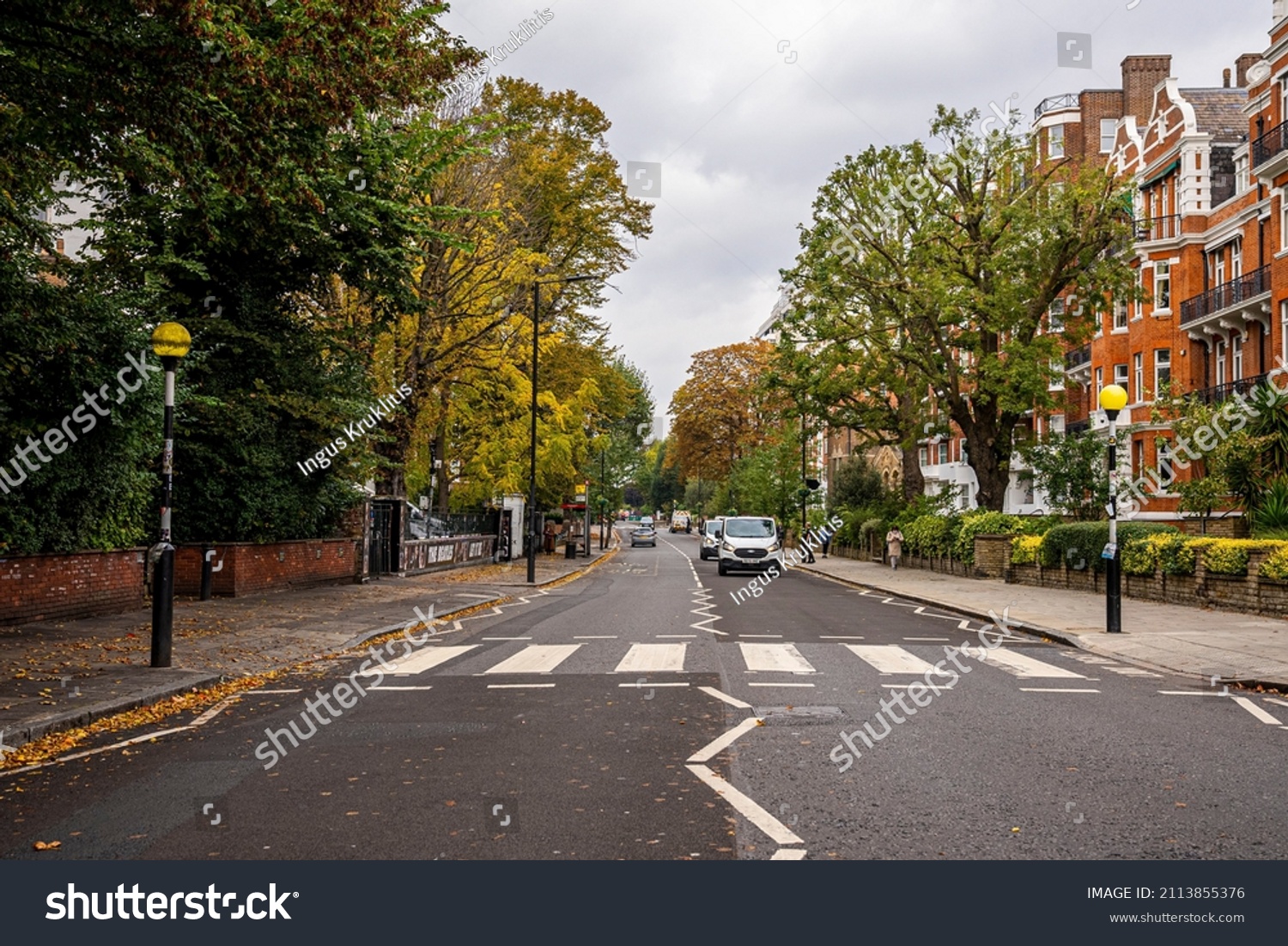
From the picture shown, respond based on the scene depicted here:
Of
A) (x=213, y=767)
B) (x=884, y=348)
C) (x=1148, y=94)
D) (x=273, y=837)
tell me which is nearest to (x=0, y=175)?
(x=213, y=767)

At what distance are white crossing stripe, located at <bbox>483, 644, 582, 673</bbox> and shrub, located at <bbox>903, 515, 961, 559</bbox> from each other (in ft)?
81.2

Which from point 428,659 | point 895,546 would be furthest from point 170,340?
point 895,546

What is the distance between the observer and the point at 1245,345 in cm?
3809

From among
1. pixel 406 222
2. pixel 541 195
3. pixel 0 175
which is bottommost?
pixel 0 175

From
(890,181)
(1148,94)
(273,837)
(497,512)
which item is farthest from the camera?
(1148,94)

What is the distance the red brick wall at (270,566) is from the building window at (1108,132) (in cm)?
4532

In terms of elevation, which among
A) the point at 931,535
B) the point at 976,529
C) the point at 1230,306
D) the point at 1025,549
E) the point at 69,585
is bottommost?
the point at 69,585

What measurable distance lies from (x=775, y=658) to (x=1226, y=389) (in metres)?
32.0

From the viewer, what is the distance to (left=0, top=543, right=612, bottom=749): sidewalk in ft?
30.9

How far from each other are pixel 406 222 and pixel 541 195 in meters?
17.8

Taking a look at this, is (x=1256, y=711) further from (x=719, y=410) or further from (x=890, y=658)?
(x=719, y=410)

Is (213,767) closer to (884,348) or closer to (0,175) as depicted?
(0,175)

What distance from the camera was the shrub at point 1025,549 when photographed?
29.2 metres

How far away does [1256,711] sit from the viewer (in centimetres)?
970
